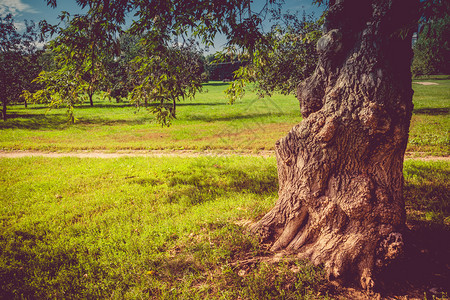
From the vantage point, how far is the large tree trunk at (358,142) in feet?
9.14

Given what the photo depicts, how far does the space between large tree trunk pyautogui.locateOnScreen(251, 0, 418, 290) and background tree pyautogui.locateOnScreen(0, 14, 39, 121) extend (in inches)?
1020

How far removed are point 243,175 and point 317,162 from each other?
404 cm

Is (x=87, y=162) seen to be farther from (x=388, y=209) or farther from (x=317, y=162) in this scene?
(x=388, y=209)

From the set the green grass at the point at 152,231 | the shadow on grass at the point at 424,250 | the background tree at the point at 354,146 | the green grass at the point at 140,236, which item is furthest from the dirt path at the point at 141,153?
→ the background tree at the point at 354,146

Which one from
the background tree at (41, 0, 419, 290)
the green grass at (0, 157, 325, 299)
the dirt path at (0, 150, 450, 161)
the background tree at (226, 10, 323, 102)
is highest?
the background tree at (226, 10, 323, 102)

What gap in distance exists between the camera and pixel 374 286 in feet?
9.11

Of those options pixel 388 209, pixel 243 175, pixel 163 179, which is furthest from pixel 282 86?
pixel 388 209

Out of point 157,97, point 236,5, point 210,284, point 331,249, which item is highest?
point 236,5

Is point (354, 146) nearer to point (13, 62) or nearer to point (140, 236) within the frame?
point (140, 236)

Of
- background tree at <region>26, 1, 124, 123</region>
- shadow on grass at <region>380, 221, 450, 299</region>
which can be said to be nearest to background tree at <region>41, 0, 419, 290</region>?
shadow on grass at <region>380, 221, 450, 299</region>

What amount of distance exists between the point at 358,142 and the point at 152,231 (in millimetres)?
3578

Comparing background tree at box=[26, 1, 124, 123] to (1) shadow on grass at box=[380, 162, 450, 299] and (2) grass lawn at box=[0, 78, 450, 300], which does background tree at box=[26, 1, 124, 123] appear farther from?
(1) shadow on grass at box=[380, 162, 450, 299]

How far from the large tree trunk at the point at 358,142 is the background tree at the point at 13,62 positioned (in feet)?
85.0

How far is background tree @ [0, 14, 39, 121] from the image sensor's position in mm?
20594
